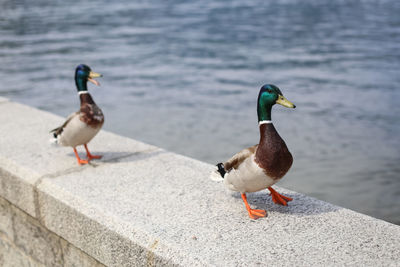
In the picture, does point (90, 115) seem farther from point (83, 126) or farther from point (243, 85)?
point (243, 85)

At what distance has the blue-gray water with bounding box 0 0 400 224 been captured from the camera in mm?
6609

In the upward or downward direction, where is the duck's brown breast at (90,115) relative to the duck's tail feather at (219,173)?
upward

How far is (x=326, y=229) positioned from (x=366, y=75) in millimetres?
9422

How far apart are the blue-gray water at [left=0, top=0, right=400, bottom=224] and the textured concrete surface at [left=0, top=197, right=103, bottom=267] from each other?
3.46 m

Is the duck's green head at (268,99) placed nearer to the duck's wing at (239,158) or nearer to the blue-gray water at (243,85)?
the duck's wing at (239,158)

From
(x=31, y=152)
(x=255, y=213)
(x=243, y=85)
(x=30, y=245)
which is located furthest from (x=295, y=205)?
(x=243, y=85)

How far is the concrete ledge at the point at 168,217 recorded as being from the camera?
235 centimetres

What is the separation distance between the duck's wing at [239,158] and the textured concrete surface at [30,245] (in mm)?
1005

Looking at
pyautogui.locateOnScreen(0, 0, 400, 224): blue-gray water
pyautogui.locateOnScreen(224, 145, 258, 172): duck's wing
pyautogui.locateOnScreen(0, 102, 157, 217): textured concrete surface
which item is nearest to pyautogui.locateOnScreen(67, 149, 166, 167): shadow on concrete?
pyautogui.locateOnScreen(0, 102, 157, 217): textured concrete surface

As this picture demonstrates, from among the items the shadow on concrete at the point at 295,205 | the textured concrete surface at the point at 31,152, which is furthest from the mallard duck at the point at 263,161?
the textured concrete surface at the point at 31,152

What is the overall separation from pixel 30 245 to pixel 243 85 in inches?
308

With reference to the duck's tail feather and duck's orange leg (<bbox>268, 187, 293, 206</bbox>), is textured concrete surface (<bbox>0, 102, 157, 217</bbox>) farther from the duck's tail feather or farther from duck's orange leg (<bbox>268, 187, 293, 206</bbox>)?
duck's orange leg (<bbox>268, 187, 293, 206</bbox>)

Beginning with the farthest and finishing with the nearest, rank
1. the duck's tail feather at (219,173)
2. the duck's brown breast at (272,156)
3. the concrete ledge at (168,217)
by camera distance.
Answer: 1. the duck's tail feather at (219,173)
2. the duck's brown breast at (272,156)
3. the concrete ledge at (168,217)

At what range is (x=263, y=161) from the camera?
2549 millimetres
